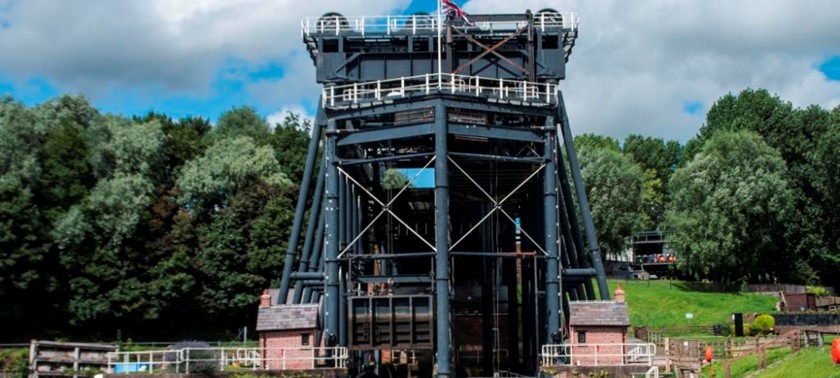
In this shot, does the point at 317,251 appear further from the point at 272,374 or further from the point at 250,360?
the point at 272,374

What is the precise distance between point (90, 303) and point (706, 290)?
1906 inches

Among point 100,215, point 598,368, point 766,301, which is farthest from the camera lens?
point 766,301

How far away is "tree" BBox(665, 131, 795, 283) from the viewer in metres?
79.4

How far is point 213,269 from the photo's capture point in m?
68.4

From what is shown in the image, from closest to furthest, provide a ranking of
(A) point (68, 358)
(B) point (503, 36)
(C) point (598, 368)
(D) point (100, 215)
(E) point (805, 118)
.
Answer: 1. (A) point (68, 358)
2. (C) point (598, 368)
3. (B) point (503, 36)
4. (D) point (100, 215)
5. (E) point (805, 118)

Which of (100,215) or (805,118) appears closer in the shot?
(100,215)

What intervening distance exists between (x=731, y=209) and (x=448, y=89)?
151ft

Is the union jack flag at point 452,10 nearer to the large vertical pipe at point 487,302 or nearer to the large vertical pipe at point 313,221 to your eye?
the large vertical pipe at point 313,221

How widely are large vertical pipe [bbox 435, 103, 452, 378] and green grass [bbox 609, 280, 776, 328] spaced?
33.7 meters

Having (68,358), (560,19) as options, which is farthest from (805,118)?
(68,358)

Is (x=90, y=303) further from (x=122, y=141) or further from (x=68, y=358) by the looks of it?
(x=68, y=358)

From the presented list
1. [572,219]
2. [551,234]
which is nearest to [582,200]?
[572,219]

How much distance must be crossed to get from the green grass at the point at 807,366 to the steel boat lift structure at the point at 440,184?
8891 millimetres

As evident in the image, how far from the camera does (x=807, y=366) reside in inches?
1284
